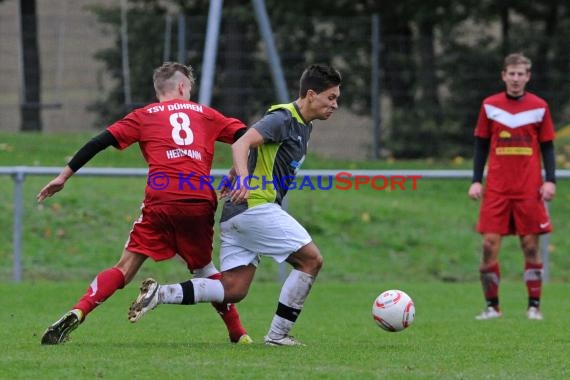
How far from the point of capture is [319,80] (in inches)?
298

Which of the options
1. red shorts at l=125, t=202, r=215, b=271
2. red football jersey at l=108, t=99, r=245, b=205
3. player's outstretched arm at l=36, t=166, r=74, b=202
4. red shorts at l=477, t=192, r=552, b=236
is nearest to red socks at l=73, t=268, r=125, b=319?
red shorts at l=125, t=202, r=215, b=271

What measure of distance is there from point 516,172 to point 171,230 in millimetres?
3601

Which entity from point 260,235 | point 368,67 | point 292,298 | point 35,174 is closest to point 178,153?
point 260,235

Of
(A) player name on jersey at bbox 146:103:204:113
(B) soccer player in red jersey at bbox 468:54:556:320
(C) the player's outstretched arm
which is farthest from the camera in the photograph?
(B) soccer player in red jersey at bbox 468:54:556:320

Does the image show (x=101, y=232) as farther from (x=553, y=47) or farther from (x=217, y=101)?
(x=553, y=47)

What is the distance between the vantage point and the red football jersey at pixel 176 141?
7.55 metres

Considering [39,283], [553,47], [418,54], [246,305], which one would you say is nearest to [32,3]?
[418,54]

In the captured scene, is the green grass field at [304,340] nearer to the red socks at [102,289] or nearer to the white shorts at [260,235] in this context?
the red socks at [102,289]

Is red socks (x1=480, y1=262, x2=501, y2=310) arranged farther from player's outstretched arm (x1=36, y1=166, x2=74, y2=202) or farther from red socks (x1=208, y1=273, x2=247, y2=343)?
player's outstretched arm (x1=36, y1=166, x2=74, y2=202)

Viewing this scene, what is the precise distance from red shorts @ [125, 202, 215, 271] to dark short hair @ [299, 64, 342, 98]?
906 millimetres

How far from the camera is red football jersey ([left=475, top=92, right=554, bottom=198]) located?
10.1m

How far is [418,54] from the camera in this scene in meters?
21.1

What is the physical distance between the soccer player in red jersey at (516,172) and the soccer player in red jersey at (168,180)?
10.3 ft

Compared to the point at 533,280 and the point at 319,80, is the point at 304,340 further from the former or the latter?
the point at 533,280
